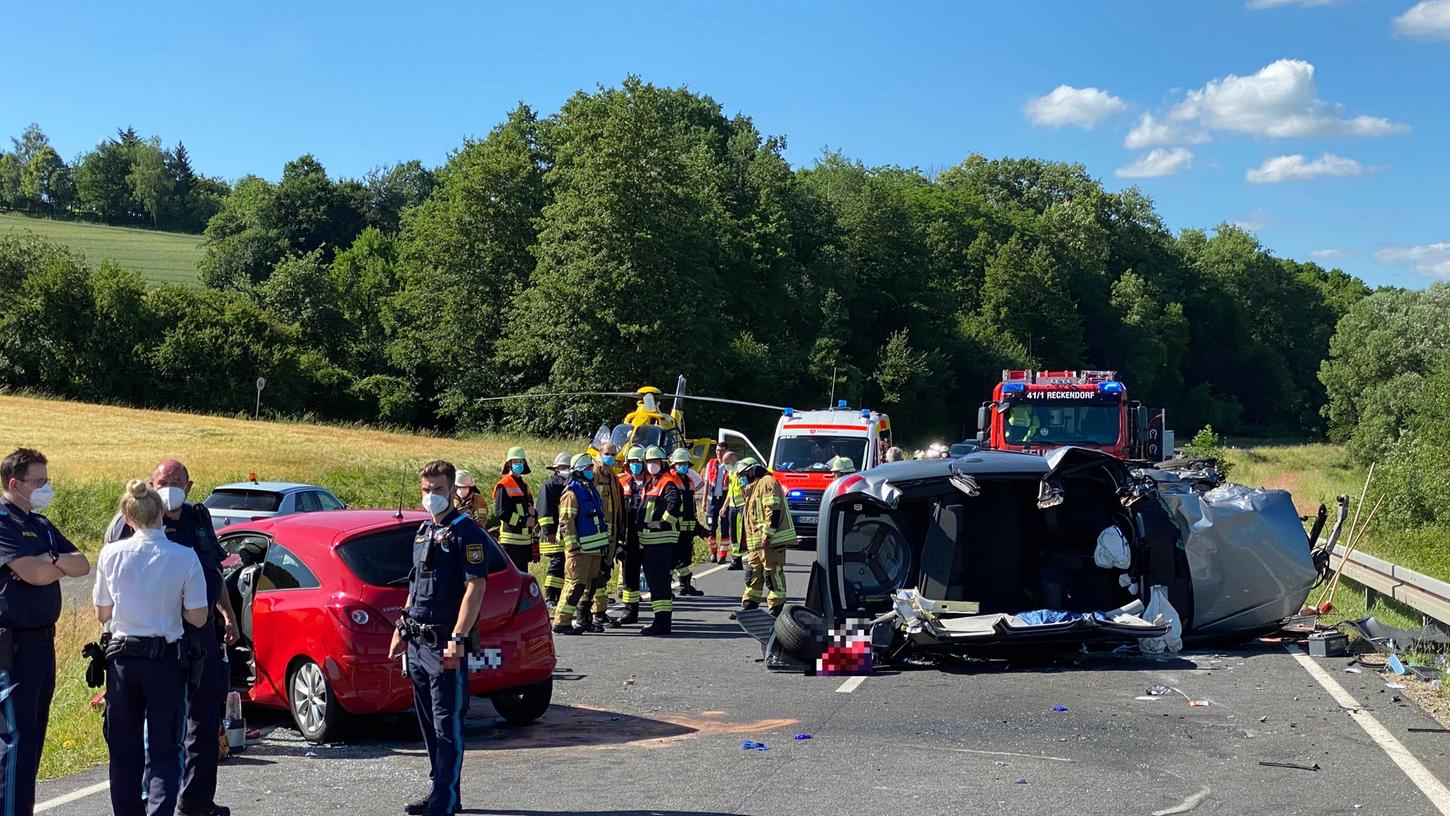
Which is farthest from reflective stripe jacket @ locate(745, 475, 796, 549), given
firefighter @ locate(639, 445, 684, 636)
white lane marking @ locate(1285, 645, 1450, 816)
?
white lane marking @ locate(1285, 645, 1450, 816)

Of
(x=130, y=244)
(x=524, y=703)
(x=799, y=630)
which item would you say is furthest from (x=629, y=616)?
(x=130, y=244)

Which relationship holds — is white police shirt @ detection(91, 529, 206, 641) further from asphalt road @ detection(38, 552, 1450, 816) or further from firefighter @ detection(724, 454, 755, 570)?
firefighter @ detection(724, 454, 755, 570)

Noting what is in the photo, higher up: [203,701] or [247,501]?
[203,701]

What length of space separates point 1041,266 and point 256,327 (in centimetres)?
4869

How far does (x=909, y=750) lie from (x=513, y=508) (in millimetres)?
6948

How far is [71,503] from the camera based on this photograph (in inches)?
1057

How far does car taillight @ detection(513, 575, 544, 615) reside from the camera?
9.07 metres

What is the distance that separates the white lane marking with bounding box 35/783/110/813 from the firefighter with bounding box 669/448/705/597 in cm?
690

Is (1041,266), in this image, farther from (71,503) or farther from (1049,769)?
(1049,769)

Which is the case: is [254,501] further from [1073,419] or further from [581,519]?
[1073,419]

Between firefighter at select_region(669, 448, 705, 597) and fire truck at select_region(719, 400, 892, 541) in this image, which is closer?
firefighter at select_region(669, 448, 705, 597)

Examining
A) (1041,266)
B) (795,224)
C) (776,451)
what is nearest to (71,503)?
(776,451)

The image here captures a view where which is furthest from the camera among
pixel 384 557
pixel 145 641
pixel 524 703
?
pixel 524 703

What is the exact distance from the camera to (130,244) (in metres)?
118
